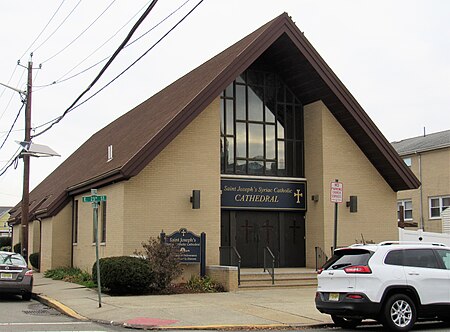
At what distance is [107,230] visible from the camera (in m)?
22.7

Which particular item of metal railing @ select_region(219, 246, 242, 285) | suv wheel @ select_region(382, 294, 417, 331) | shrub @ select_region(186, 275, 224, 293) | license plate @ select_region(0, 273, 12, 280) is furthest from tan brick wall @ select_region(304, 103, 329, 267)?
suv wheel @ select_region(382, 294, 417, 331)

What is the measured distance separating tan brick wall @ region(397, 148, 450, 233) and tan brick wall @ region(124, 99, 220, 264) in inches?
830

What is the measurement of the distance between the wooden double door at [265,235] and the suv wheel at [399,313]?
466 inches

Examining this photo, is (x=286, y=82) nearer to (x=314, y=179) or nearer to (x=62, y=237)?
(x=314, y=179)

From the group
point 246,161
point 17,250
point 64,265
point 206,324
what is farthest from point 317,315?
point 17,250

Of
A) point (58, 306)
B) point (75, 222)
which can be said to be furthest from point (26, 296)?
point (75, 222)

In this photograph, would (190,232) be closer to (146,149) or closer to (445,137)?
(146,149)

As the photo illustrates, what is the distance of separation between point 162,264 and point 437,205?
2573 cm

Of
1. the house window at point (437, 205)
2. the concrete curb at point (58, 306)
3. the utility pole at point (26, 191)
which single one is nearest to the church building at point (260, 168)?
the utility pole at point (26, 191)

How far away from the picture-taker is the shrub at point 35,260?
30.8 m

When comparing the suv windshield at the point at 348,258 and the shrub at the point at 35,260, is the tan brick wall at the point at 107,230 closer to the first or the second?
the shrub at the point at 35,260

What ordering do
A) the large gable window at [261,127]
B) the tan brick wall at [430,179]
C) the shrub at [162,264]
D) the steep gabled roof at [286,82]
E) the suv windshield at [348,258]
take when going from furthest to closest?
the tan brick wall at [430,179] → the large gable window at [261,127] → the steep gabled roof at [286,82] → the shrub at [162,264] → the suv windshield at [348,258]

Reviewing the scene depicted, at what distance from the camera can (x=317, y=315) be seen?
14422 millimetres

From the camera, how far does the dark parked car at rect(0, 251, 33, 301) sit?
18250 mm
